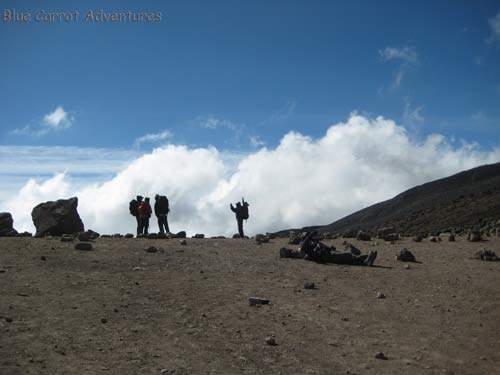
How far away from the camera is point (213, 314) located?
13.8 metres

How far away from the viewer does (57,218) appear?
26719mm

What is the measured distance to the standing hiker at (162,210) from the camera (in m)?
28.3

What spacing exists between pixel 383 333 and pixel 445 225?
42.7m

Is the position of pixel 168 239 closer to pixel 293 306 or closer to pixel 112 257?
pixel 112 257

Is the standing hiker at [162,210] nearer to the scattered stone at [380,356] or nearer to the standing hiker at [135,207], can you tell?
the standing hiker at [135,207]

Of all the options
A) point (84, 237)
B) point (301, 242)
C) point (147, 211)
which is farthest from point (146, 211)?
point (301, 242)

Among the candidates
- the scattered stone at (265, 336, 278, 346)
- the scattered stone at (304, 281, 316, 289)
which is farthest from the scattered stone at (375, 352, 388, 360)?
the scattered stone at (304, 281, 316, 289)

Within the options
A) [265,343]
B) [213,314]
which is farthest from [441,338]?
[213,314]

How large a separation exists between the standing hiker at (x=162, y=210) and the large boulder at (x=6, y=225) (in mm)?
6712

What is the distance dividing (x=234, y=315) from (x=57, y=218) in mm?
15687

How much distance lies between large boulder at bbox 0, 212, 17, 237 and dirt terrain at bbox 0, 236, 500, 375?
491 cm

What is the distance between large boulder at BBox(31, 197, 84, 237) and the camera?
87.0 feet

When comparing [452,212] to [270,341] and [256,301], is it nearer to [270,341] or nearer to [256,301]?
[256,301]

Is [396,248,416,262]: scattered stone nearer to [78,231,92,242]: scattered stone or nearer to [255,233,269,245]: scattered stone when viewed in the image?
[255,233,269,245]: scattered stone
